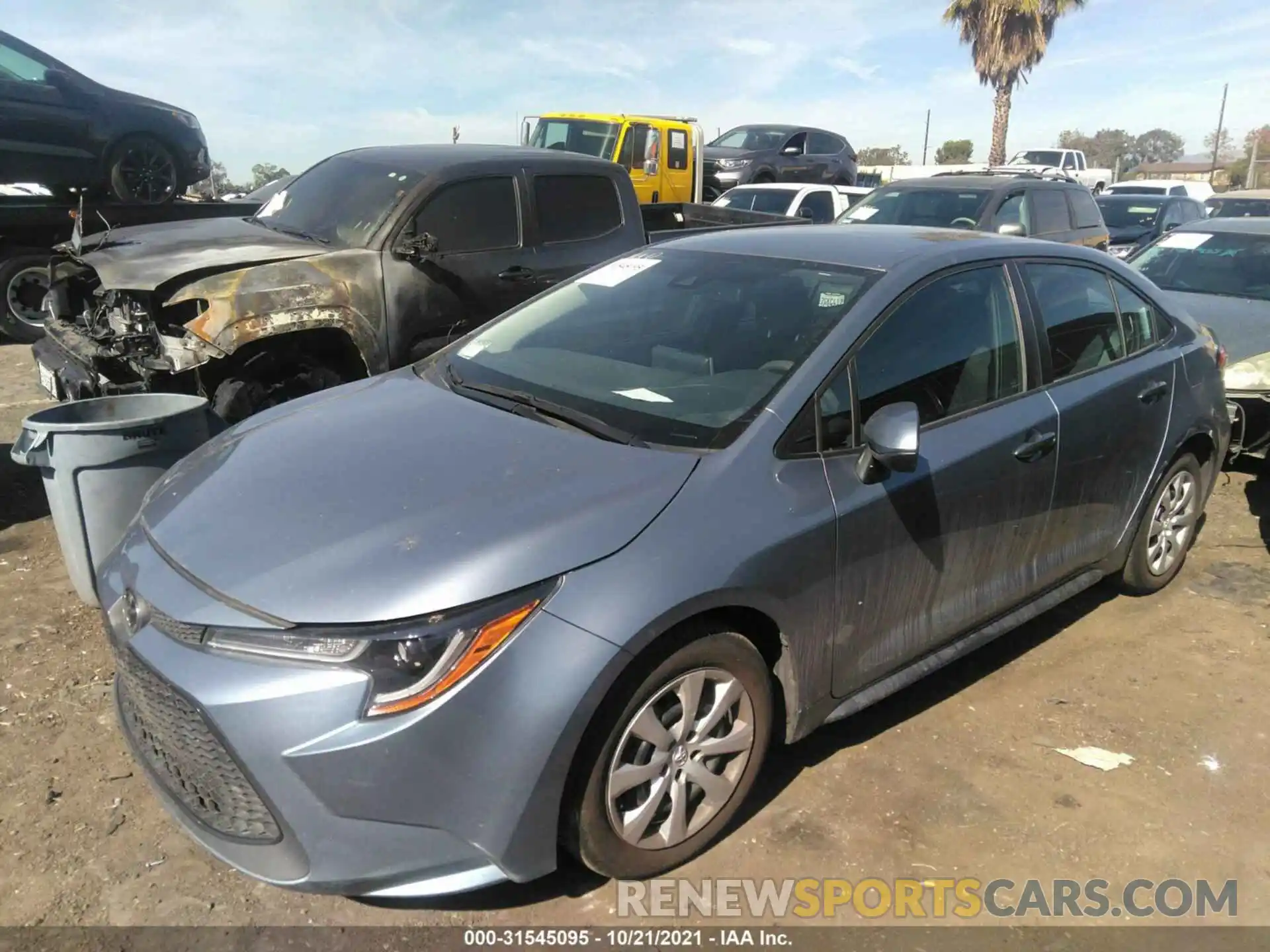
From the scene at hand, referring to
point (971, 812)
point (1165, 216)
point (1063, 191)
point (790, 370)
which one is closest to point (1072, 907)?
point (971, 812)

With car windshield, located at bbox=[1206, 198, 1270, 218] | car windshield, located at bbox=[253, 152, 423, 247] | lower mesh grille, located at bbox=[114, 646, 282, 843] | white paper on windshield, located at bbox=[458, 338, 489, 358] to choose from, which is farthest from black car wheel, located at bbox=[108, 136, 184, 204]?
car windshield, located at bbox=[1206, 198, 1270, 218]

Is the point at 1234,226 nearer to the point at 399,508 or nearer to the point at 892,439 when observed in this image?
the point at 892,439

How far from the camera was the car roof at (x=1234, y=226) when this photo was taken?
7707 mm

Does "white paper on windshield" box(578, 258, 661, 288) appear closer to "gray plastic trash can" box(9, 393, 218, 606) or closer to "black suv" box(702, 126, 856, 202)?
"gray plastic trash can" box(9, 393, 218, 606)

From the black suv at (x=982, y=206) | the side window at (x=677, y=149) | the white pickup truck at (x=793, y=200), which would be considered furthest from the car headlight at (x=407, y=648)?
the side window at (x=677, y=149)

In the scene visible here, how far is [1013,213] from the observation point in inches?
387

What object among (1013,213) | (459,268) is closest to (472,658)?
(459,268)

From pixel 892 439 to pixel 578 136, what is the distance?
14.0 metres

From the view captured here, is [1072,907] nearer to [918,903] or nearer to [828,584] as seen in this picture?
[918,903]

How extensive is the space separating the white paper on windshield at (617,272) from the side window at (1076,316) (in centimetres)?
145

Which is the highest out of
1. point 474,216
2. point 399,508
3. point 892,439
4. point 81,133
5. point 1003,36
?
point 1003,36

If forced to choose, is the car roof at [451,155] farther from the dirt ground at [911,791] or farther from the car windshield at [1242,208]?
the car windshield at [1242,208]

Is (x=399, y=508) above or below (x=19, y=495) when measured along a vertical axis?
above

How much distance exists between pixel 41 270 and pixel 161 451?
22.2 feet
